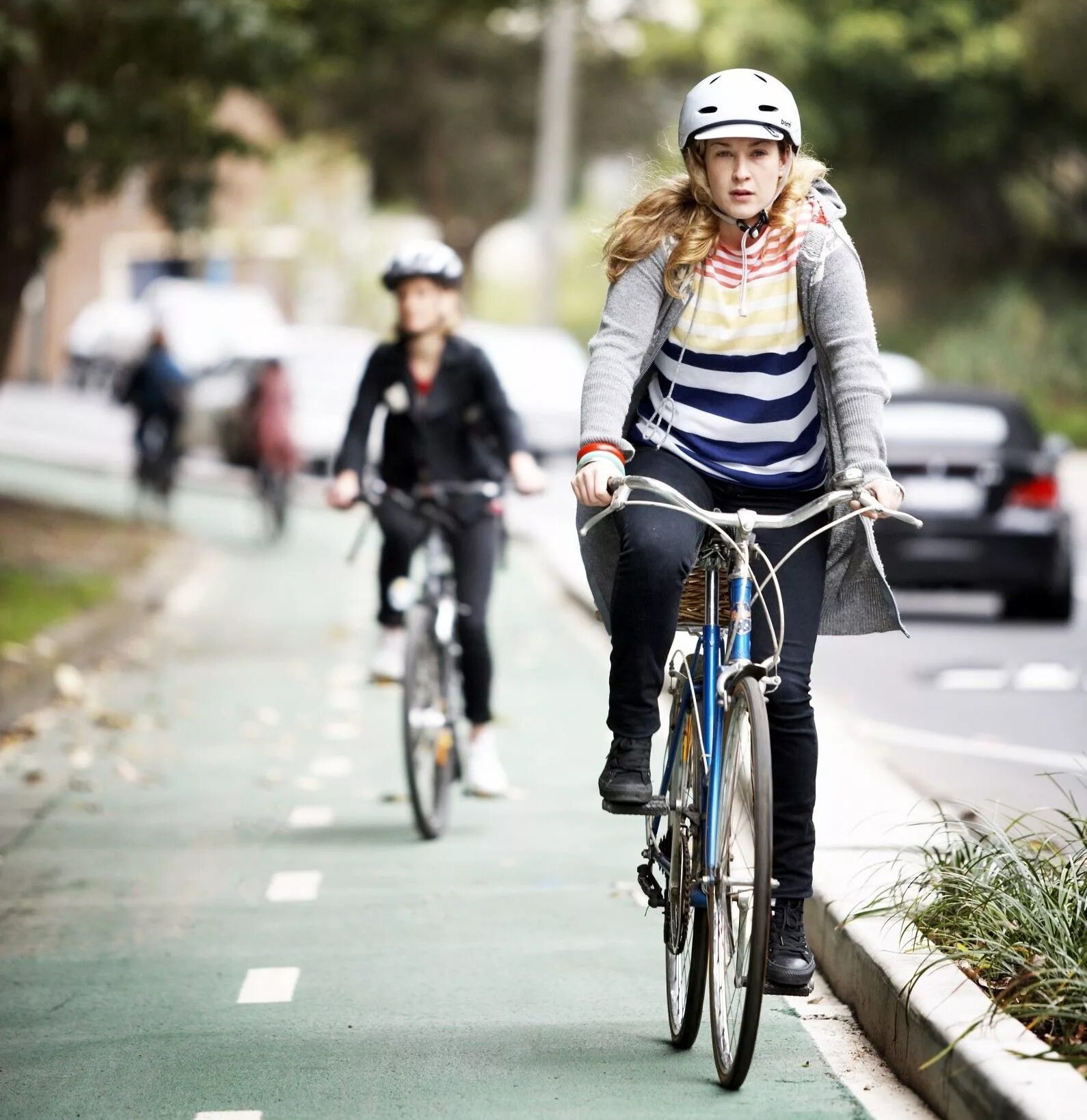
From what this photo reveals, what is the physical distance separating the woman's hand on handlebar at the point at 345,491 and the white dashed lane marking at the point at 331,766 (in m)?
1.65

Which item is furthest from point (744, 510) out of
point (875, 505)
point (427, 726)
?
point (427, 726)

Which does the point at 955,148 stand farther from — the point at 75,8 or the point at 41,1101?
the point at 41,1101

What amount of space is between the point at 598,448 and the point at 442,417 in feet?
11.7

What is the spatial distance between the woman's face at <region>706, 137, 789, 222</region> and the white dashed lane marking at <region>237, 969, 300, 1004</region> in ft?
7.33

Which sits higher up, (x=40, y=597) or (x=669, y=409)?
(x=669, y=409)

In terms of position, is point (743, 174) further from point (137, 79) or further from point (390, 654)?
point (137, 79)

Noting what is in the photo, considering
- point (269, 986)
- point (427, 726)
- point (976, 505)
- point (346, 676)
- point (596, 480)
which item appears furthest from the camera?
point (976, 505)

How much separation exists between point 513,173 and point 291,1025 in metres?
44.2

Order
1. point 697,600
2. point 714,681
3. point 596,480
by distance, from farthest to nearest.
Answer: point 697,600
point 714,681
point 596,480

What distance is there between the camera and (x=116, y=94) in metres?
17.9

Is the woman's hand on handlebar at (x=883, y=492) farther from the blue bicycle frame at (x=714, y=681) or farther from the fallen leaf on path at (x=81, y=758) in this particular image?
the fallen leaf on path at (x=81, y=758)

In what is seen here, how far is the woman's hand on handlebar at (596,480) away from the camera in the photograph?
182 inches

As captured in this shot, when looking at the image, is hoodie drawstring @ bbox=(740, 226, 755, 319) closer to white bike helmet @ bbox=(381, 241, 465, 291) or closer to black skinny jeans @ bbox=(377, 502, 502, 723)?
white bike helmet @ bbox=(381, 241, 465, 291)

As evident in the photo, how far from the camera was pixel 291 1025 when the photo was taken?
5.46 meters
